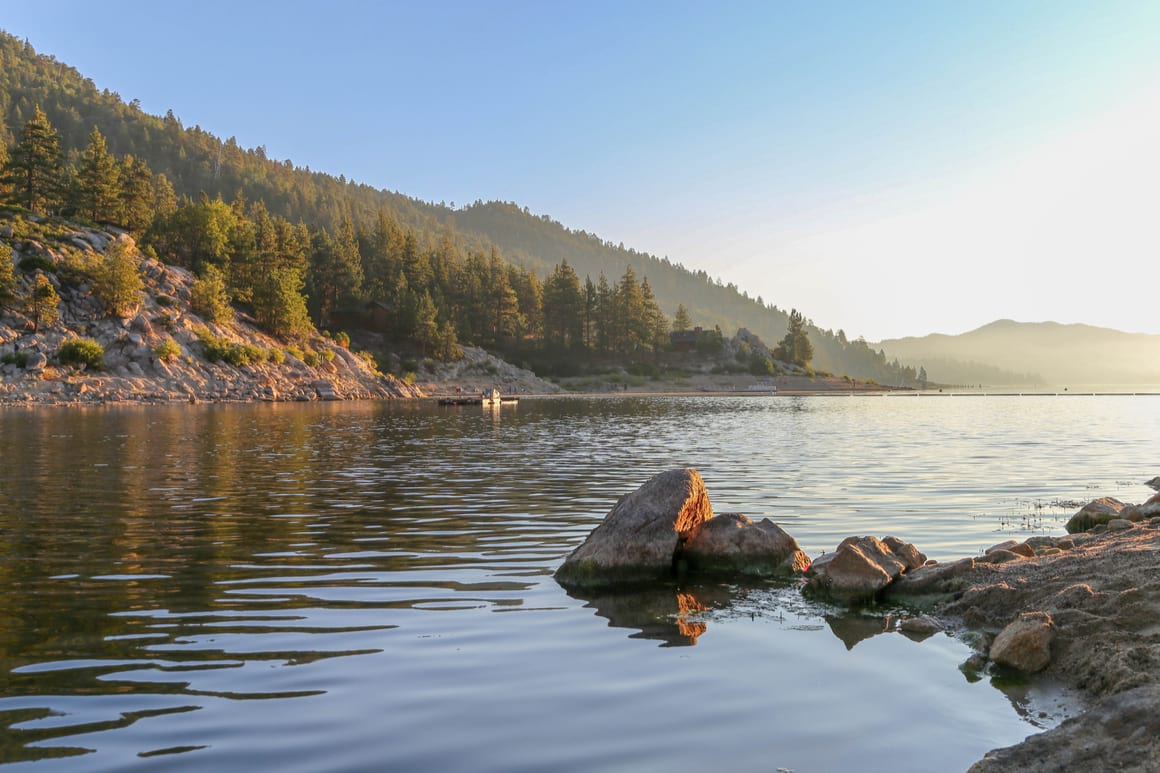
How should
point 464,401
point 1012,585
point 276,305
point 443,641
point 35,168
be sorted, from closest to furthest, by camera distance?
point 443,641 → point 1012,585 → point 464,401 → point 35,168 → point 276,305

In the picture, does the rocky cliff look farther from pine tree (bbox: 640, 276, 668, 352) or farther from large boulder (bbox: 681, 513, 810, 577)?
large boulder (bbox: 681, 513, 810, 577)

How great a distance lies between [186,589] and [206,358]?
102418 mm

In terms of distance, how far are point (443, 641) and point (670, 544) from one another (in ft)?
18.4

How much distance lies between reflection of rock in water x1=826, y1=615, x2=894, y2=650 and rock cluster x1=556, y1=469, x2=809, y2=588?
2757mm

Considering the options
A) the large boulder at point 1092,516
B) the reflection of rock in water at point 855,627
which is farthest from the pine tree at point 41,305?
the large boulder at point 1092,516

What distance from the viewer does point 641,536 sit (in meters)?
14.9

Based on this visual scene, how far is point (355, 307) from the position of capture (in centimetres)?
16575

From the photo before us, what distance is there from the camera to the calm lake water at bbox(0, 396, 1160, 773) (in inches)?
294

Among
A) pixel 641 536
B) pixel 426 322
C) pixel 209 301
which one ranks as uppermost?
pixel 426 322

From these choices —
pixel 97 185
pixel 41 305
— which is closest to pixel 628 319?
pixel 97 185

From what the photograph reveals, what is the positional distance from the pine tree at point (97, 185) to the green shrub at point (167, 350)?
43.7 m

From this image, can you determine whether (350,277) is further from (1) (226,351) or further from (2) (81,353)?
(2) (81,353)

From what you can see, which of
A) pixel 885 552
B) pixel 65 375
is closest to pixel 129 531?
pixel 885 552

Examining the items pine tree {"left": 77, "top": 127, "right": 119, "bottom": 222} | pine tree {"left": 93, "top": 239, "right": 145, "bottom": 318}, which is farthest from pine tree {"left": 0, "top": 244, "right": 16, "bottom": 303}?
pine tree {"left": 77, "top": 127, "right": 119, "bottom": 222}
